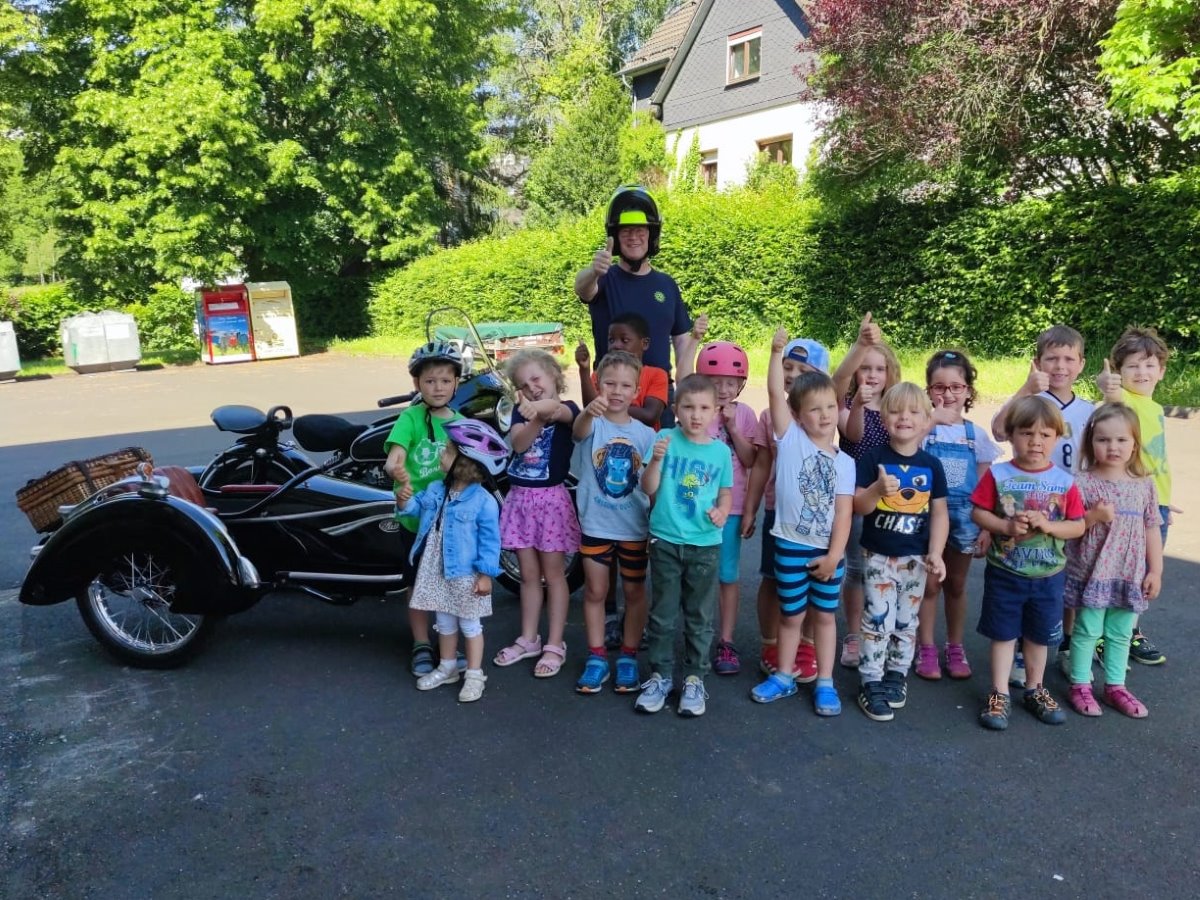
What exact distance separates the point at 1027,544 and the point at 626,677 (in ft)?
5.77

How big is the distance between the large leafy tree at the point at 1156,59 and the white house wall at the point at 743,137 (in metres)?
14.2

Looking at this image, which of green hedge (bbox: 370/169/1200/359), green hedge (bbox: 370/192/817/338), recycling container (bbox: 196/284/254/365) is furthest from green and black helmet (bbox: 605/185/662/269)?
recycling container (bbox: 196/284/254/365)

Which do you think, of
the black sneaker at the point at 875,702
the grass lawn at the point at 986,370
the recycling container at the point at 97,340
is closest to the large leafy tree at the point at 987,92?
the grass lawn at the point at 986,370

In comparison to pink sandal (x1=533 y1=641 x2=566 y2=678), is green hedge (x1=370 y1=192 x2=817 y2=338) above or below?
above

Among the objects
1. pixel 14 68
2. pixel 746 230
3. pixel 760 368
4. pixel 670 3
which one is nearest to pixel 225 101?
pixel 14 68

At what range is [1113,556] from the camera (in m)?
3.59

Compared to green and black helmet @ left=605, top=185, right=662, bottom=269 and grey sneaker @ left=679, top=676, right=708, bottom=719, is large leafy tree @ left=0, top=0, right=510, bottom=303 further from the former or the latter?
grey sneaker @ left=679, top=676, right=708, bottom=719

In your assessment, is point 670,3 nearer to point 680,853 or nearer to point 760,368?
point 760,368

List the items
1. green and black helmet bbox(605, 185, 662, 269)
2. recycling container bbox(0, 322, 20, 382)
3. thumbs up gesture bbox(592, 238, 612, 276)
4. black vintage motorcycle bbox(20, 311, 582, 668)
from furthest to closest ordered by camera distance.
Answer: recycling container bbox(0, 322, 20, 382), green and black helmet bbox(605, 185, 662, 269), thumbs up gesture bbox(592, 238, 612, 276), black vintage motorcycle bbox(20, 311, 582, 668)

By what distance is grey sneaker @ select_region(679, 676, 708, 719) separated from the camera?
361 cm

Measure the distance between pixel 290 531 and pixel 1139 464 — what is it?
152 inches

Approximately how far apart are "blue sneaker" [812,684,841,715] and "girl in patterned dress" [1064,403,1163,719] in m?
0.99

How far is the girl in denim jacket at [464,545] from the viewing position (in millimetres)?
3805

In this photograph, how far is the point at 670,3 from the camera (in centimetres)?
4156
